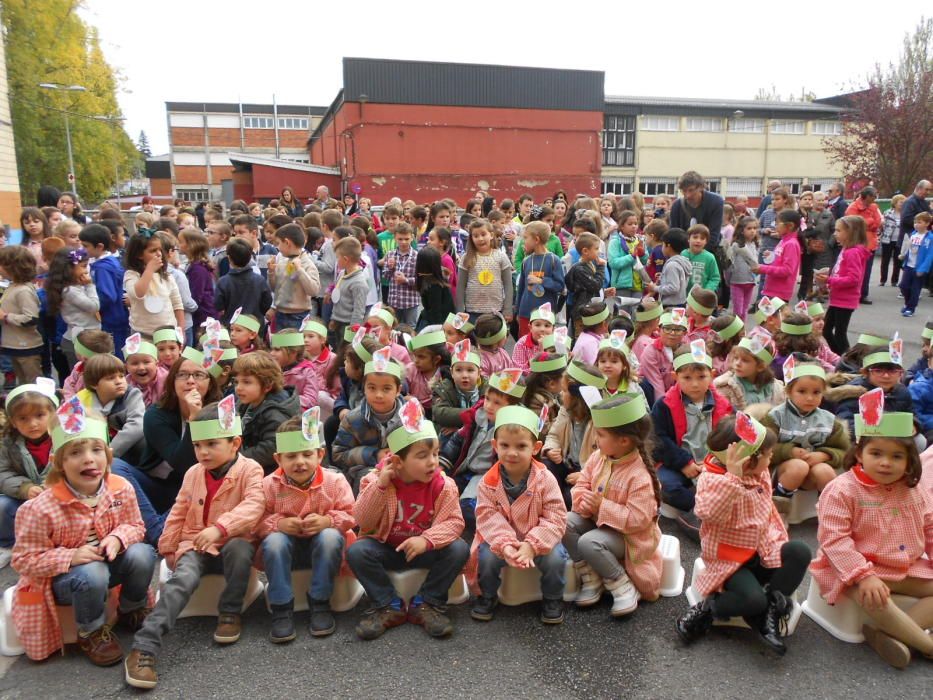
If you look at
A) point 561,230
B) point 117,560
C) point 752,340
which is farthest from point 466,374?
point 561,230

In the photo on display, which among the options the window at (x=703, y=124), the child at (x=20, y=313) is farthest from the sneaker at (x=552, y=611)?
the window at (x=703, y=124)

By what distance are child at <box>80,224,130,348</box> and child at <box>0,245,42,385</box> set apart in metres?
0.52

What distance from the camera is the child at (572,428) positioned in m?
4.41

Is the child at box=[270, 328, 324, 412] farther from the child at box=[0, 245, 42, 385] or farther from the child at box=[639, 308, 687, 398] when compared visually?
the child at box=[639, 308, 687, 398]

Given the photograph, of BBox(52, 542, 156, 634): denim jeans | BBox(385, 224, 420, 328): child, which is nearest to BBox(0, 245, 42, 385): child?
BBox(385, 224, 420, 328): child

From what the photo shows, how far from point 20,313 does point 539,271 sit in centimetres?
513

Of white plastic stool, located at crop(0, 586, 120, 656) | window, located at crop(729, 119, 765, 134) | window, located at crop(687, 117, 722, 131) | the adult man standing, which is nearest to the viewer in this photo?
white plastic stool, located at crop(0, 586, 120, 656)

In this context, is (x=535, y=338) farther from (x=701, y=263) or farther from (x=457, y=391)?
(x=701, y=263)

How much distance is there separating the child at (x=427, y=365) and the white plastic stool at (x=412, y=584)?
195 centimetres

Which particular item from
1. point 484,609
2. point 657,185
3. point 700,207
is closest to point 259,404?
point 484,609

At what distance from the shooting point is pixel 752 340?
16.2 feet

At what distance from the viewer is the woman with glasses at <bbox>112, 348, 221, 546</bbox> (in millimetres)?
4207

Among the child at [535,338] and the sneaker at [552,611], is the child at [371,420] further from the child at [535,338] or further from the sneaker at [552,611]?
the child at [535,338]

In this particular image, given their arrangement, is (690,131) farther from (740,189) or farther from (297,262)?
(297,262)
